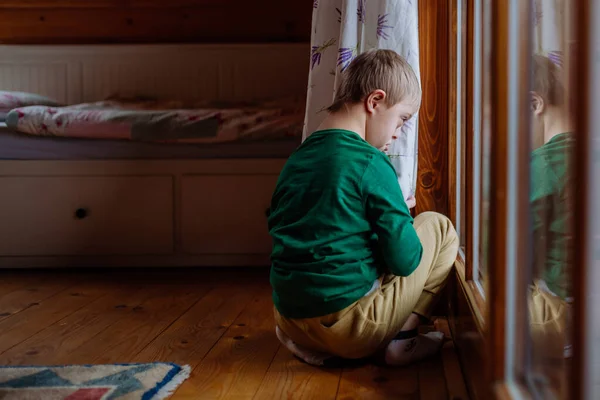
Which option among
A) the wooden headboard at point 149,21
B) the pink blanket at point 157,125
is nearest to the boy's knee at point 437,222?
the pink blanket at point 157,125

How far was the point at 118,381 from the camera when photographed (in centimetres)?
127

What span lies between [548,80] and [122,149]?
79.3 inches

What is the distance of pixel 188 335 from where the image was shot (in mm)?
1634

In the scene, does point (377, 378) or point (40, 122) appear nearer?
point (377, 378)

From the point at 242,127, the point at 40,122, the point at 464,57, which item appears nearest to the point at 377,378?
the point at 464,57

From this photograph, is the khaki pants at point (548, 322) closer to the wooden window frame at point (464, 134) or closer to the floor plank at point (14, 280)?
the wooden window frame at point (464, 134)

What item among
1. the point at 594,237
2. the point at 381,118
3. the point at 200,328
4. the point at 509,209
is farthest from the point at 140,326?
the point at 594,237

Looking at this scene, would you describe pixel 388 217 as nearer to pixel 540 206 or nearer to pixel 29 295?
pixel 540 206

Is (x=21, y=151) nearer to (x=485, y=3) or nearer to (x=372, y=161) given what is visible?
(x=372, y=161)

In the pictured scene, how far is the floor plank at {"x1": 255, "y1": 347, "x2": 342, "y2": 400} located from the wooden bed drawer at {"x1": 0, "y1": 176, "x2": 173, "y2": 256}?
119 cm

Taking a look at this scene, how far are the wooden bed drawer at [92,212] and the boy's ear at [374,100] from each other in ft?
4.30

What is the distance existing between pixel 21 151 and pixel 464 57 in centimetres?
169

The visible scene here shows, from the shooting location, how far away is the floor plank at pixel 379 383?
3.99 ft

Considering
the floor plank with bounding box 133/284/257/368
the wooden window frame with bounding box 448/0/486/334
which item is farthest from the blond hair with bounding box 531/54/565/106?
the floor plank with bounding box 133/284/257/368
